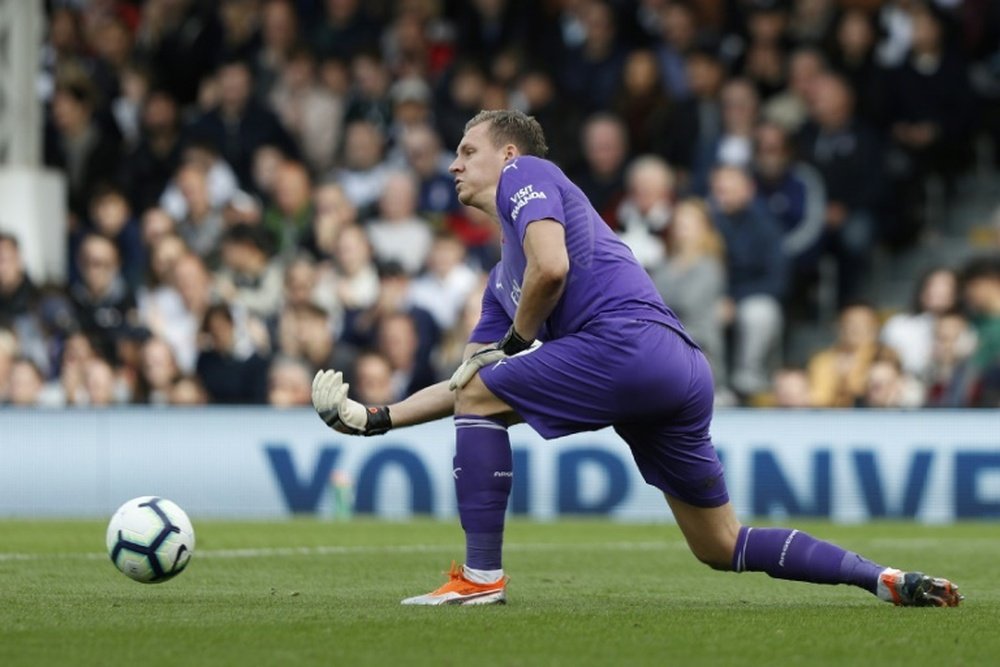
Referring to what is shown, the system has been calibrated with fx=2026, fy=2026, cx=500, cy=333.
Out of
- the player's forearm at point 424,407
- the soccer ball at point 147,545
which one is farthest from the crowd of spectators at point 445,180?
the player's forearm at point 424,407

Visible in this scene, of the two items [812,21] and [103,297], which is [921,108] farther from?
[103,297]

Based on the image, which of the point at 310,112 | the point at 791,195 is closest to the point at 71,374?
the point at 310,112

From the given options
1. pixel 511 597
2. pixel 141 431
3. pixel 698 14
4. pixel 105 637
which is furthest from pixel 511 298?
pixel 698 14

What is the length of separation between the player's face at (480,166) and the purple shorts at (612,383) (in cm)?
64

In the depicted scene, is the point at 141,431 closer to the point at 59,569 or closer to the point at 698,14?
the point at 59,569

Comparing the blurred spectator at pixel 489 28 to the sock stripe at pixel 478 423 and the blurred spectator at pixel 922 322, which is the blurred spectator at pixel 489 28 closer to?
the blurred spectator at pixel 922 322

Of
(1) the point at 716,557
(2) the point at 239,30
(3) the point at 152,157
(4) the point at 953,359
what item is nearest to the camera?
(1) the point at 716,557

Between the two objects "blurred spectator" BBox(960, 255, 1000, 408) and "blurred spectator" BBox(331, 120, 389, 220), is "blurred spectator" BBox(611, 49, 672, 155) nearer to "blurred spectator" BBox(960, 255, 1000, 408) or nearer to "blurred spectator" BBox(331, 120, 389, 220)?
"blurred spectator" BBox(331, 120, 389, 220)

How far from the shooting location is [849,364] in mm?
15891

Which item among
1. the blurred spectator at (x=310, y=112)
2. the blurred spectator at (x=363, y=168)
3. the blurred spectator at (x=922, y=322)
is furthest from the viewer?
the blurred spectator at (x=310, y=112)

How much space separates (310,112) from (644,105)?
3.24m

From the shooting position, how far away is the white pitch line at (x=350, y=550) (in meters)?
10.4

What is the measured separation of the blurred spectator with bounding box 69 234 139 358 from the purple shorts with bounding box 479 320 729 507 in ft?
31.9

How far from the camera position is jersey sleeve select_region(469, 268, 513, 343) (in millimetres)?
7961
